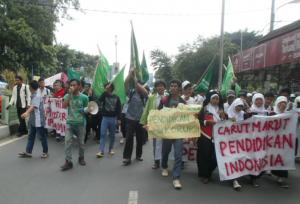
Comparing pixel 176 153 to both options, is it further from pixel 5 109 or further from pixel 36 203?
pixel 5 109

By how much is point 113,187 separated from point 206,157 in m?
1.60

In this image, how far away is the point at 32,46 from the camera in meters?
23.9

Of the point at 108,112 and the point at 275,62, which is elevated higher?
the point at 275,62

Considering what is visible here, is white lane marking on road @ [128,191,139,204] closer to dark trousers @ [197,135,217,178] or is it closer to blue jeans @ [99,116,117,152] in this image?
dark trousers @ [197,135,217,178]

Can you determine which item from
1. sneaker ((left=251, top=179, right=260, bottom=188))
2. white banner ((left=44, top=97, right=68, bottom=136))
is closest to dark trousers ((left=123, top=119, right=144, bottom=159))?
sneaker ((left=251, top=179, right=260, bottom=188))

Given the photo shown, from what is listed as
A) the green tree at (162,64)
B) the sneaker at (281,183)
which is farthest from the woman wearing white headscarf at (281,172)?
the green tree at (162,64)

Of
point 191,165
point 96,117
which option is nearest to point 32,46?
point 96,117

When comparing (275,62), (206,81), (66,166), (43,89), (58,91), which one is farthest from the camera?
(275,62)

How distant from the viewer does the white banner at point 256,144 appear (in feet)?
21.2

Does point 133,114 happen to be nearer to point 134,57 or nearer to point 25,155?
point 134,57

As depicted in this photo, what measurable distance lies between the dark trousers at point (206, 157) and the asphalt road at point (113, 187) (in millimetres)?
215

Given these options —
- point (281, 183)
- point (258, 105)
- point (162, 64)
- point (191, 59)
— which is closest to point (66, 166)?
point (258, 105)

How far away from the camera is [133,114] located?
8.05 m

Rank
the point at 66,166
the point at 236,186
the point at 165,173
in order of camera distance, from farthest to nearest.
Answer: the point at 66,166
the point at 165,173
the point at 236,186
